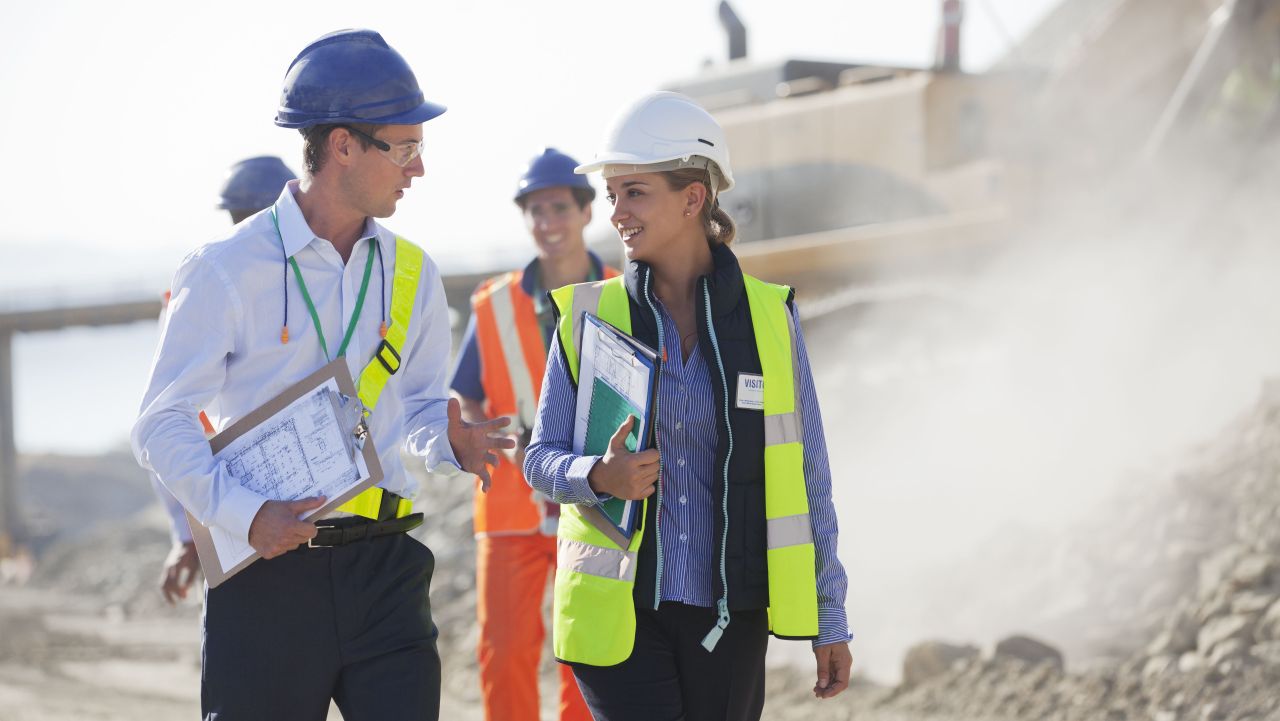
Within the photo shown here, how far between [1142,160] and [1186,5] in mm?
2474

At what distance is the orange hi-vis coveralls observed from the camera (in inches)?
200

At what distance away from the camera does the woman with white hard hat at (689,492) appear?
325cm

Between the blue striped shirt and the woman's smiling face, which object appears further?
the woman's smiling face

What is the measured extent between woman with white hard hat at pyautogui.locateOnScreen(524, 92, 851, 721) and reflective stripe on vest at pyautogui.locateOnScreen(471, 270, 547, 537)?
1.90 m

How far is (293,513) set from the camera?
10.1 ft

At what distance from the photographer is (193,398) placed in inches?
123

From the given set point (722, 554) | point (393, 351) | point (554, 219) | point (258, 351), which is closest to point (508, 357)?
point (554, 219)

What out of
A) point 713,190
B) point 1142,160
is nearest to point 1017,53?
point 1142,160

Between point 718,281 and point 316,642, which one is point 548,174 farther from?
point 316,642

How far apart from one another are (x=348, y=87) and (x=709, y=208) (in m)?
0.88

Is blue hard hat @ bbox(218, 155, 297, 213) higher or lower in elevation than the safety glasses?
lower

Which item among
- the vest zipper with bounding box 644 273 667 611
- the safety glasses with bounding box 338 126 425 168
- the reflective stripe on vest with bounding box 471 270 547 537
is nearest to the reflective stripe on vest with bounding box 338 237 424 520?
the safety glasses with bounding box 338 126 425 168

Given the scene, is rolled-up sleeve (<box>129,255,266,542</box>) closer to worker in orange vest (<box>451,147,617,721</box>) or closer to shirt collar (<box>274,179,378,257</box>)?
shirt collar (<box>274,179,378,257</box>)

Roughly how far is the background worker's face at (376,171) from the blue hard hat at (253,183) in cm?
198
